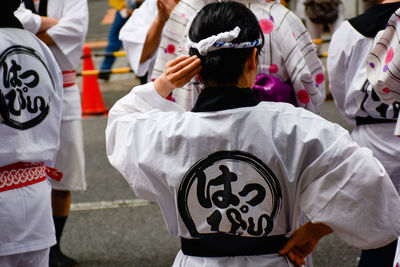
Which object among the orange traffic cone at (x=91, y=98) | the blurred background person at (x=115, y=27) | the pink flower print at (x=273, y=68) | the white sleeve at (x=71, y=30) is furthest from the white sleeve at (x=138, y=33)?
the blurred background person at (x=115, y=27)

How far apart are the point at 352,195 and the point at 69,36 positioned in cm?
280

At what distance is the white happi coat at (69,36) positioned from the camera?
417 cm

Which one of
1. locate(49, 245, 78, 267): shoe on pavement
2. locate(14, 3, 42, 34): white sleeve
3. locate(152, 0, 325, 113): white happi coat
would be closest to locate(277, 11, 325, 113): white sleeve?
locate(152, 0, 325, 113): white happi coat

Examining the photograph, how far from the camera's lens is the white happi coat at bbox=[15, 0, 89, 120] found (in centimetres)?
417

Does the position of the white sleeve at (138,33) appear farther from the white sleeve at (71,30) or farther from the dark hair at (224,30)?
the dark hair at (224,30)

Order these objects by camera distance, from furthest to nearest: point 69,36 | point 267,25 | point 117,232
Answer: point 117,232 → point 69,36 → point 267,25

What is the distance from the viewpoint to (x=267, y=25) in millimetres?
2795

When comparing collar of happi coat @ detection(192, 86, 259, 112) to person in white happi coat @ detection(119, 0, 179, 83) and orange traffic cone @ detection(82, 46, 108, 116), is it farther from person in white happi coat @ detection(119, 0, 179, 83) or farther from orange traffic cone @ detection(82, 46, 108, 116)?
orange traffic cone @ detection(82, 46, 108, 116)

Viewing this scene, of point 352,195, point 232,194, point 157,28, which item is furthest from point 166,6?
point 352,195

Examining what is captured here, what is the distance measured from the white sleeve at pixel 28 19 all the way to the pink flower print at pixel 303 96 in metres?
1.90

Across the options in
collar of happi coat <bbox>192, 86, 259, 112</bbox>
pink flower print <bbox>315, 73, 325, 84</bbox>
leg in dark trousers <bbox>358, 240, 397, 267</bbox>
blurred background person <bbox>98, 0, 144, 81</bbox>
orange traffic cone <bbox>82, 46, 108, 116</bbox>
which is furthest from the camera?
blurred background person <bbox>98, 0, 144, 81</bbox>

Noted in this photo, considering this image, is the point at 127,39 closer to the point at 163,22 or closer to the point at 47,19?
the point at 163,22

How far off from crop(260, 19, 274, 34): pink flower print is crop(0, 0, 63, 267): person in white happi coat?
3.12ft

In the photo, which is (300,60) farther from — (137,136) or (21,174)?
(21,174)
